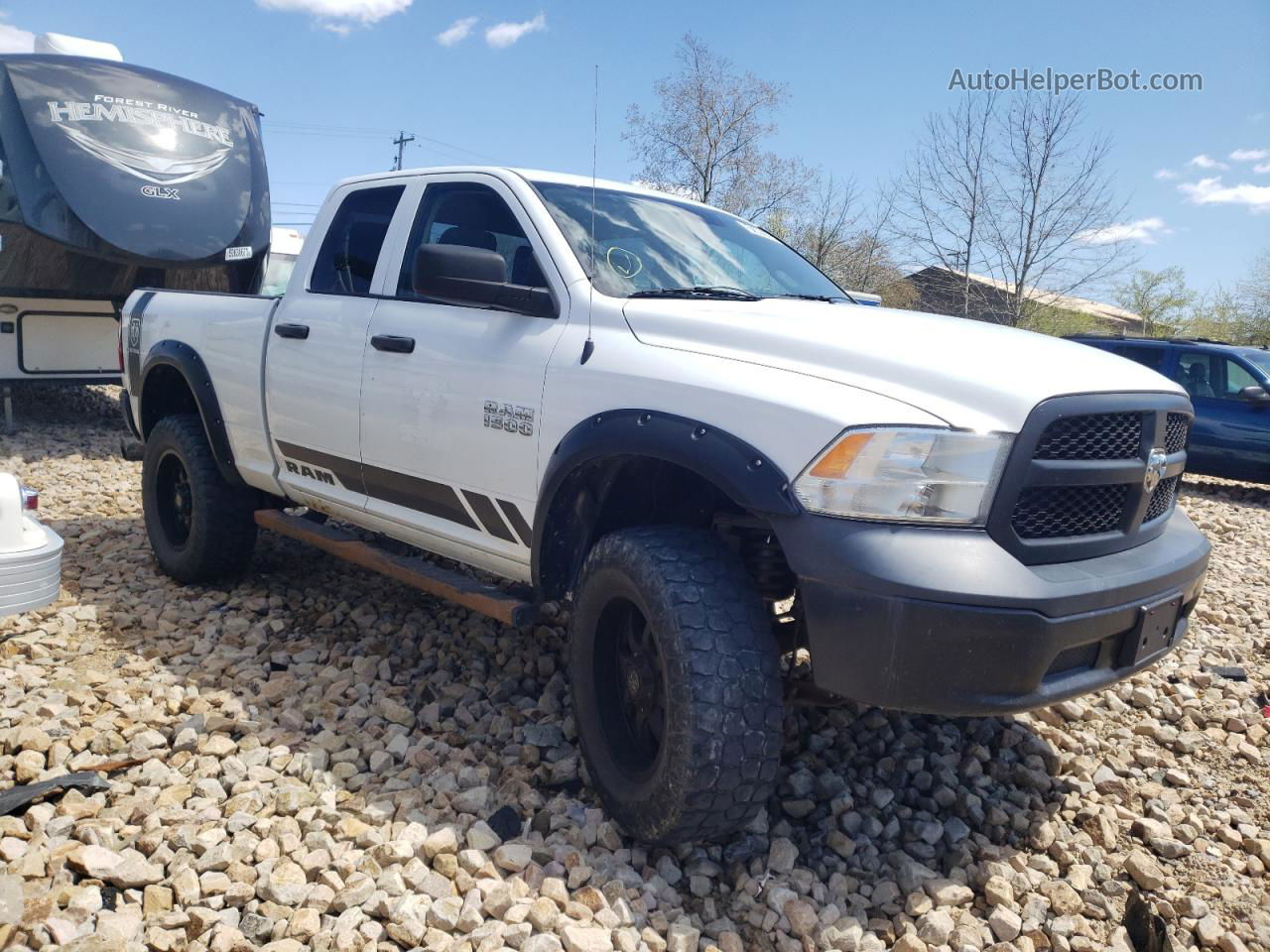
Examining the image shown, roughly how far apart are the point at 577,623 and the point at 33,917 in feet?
5.06

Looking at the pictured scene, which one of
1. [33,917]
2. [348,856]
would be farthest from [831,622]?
[33,917]

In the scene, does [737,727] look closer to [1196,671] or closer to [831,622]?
[831,622]

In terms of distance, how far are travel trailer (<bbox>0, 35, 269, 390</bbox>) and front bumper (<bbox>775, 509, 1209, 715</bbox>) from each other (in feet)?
25.1

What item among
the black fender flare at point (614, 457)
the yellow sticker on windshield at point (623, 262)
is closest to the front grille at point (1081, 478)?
the black fender flare at point (614, 457)

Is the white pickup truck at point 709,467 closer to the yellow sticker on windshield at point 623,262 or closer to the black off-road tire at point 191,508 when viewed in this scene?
the yellow sticker on windshield at point 623,262

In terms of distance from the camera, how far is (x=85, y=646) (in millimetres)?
4180

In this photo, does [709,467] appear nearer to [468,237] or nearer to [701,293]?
[701,293]

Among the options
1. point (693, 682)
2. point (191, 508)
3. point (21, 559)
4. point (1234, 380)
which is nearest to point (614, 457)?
point (693, 682)

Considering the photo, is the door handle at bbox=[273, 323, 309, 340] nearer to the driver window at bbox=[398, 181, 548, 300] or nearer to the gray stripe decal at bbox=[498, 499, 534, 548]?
the driver window at bbox=[398, 181, 548, 300]

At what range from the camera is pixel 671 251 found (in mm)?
3537

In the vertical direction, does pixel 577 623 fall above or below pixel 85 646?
above

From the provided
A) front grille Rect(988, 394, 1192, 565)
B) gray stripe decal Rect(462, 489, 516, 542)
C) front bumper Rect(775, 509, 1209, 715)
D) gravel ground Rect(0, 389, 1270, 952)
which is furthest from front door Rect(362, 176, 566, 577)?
front grille Rect(988, 394, 1192, 565)

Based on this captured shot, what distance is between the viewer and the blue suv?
10.1 metres

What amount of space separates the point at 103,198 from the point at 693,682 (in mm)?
7616
